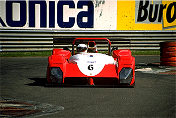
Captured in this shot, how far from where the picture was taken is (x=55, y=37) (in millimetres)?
18750

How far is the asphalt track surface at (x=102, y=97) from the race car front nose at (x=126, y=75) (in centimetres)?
18

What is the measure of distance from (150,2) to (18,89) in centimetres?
1339

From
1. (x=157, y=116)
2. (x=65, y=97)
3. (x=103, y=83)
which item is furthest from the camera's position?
(x=103, y=83)

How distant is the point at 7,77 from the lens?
380 inches

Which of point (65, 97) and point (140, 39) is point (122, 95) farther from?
point (140, 39)

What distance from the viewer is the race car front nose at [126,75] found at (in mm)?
7742

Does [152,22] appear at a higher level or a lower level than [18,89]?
higher

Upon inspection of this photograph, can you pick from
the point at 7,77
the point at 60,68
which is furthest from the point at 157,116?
the point at 7,77

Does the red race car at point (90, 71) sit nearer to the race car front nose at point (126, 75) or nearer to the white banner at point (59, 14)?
the race car front nose at point (126, 75)

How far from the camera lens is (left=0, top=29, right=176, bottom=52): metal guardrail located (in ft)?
60.5

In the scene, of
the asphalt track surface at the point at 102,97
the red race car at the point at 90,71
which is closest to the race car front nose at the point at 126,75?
the red race car at the point at 90,71

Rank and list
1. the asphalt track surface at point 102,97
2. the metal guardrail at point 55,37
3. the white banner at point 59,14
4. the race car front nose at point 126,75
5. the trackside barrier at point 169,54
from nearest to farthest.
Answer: the asphalt track surface at point 102,97 → the race car front nose at point 126,75 → the trackside barrier at point 169,54 → the white banner at point 59,14 → the metal guardrail at point 55,37

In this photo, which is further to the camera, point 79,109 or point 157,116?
point 79,109

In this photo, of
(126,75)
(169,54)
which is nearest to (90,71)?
(126,75)
